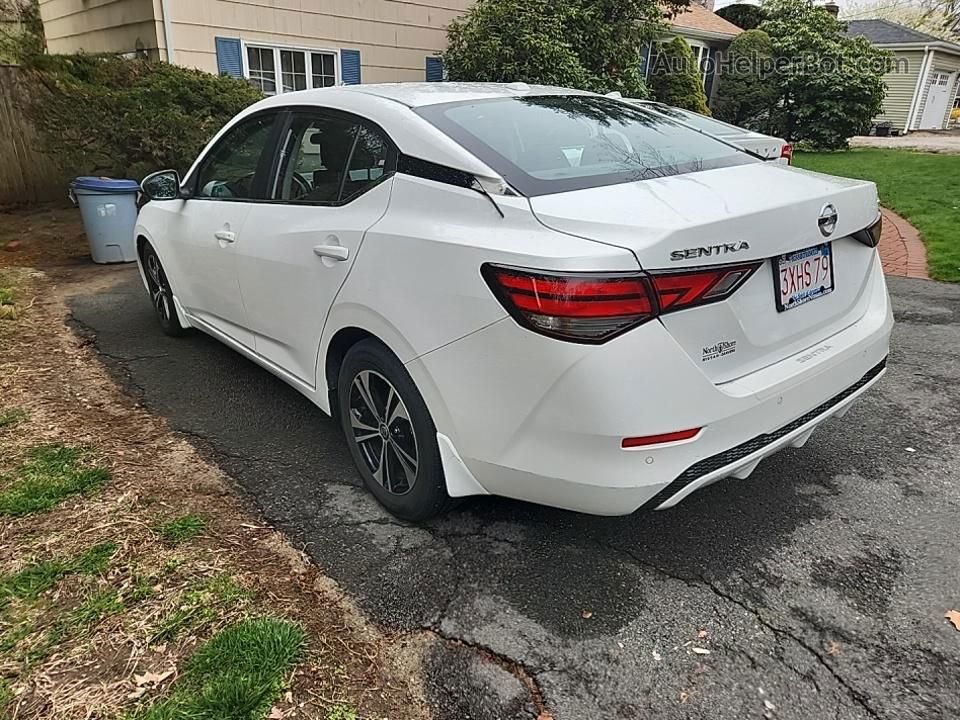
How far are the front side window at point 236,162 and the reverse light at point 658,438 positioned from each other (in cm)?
229

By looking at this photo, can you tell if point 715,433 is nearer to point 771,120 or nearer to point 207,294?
point 207,294

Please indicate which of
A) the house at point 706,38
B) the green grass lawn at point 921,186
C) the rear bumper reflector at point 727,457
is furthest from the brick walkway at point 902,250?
the house at point 706,38

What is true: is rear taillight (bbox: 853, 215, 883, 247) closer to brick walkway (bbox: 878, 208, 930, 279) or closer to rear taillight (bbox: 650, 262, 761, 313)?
rear taillight (bbox: 650, 262, 761, 313)

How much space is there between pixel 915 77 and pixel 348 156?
113ft

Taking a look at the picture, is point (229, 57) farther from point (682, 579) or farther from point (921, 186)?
point (921, 186)

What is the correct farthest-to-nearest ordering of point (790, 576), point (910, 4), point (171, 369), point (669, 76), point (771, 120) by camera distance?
point (910, 4)
point (771, 120)
point (669, 76)
point (171, 369)
point (790, 576)

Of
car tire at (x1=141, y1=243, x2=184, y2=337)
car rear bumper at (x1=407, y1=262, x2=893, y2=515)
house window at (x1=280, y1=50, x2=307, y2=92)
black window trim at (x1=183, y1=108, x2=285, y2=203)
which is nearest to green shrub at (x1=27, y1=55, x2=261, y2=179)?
house window at (x1=280, y1=50, x2=307, y2=92)

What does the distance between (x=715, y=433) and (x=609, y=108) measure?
174 centimetres

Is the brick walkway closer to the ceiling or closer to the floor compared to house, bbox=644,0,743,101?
closer to the floor

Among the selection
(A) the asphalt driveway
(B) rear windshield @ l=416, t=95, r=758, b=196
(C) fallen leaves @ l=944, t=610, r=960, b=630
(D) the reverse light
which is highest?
(B) rear windshield @ l=416, t=95, r=758, b=196

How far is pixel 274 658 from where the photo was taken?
2.05m

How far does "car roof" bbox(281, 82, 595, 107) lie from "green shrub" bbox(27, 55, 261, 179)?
17.4 ft

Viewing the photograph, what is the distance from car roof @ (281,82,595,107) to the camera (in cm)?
282

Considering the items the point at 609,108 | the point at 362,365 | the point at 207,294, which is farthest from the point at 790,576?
the point at 207,294
